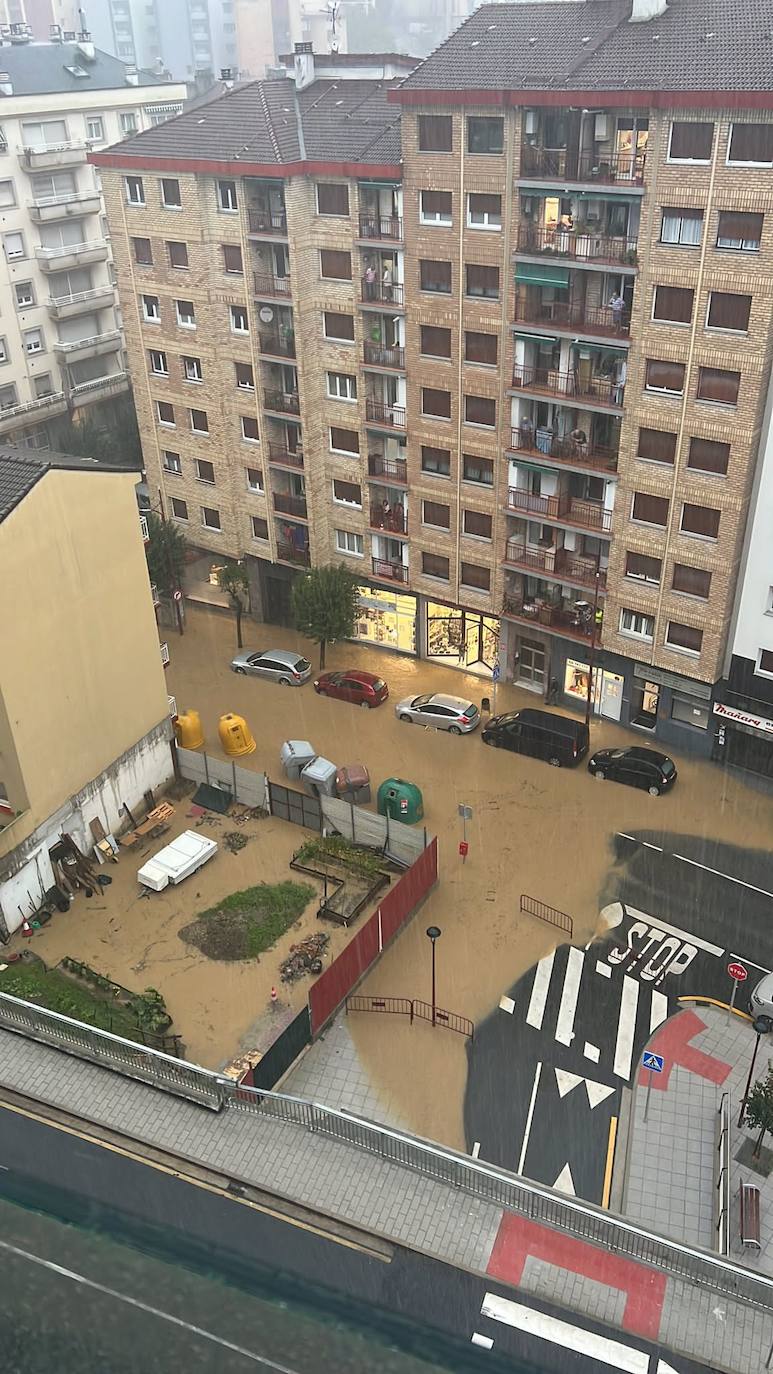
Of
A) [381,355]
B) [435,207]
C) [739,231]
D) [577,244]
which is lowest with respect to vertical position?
[381,355]

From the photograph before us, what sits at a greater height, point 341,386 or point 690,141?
point 690,141

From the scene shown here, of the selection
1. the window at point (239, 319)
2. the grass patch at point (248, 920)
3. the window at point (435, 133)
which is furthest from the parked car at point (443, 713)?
the window at point (435, 133)

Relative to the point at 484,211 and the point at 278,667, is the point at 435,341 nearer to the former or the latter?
the point at 484,211

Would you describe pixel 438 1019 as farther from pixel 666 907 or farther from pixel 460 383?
pixel 460 383

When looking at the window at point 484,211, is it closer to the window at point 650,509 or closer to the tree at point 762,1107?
the window at point 650,509

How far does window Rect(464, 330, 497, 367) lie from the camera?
34938 millimetres

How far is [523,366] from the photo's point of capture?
3459 centimetres

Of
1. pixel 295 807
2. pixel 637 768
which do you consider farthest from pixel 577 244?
pixel 295 807

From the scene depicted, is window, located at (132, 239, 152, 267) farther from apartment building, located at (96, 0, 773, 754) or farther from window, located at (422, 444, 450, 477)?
window, located at (422, 444, 450, 477)

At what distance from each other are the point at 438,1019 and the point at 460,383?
21145 millimetres

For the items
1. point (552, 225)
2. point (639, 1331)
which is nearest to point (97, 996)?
point (639, 1331)

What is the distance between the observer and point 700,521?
3225 centimetres

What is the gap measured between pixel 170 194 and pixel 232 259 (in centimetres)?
355

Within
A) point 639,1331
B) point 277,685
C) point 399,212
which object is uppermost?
point 399,212
